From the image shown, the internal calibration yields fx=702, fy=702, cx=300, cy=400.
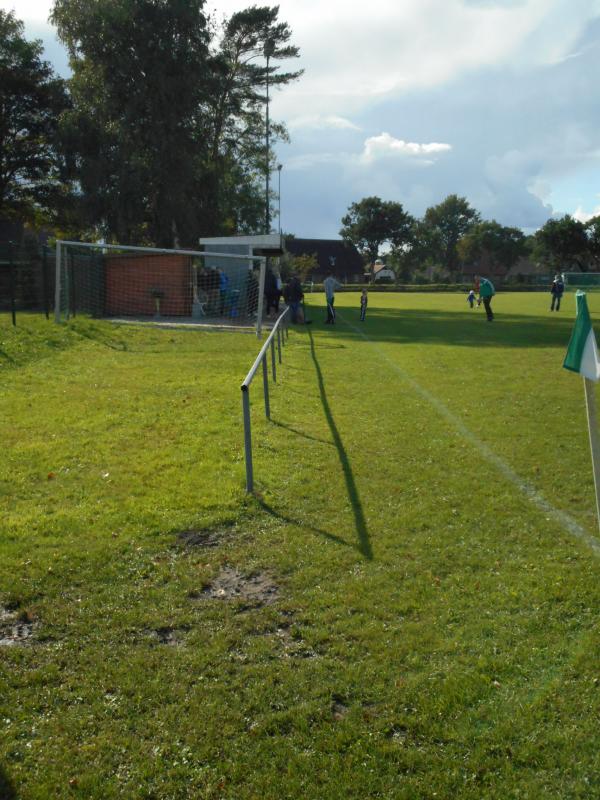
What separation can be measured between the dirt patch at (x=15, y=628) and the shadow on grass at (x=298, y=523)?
6.99ft

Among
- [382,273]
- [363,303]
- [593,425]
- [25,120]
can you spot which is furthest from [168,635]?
[382,273]

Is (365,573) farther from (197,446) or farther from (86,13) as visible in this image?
(86,13)

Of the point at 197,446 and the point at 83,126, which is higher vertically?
the point at 83,126

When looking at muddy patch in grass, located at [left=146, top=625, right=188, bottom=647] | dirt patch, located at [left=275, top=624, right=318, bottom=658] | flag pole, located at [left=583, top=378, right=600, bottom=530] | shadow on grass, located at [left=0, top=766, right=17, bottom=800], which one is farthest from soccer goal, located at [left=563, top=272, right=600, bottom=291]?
shadow on grass, located at [left=0, top=766, right=17, bottom=800]

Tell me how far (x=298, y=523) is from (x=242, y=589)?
115 cm

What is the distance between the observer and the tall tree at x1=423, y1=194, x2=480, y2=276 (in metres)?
142

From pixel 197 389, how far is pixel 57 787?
8.56 metres

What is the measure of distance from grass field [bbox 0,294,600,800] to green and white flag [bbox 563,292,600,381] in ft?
4.51

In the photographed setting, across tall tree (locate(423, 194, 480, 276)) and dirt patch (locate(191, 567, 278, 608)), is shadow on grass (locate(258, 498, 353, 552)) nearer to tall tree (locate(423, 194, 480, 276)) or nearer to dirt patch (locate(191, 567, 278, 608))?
dirt patch (locate(191, 567, 278, 608))

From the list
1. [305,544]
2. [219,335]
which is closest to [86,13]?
[219,335]

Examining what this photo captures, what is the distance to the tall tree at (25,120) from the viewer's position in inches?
1598

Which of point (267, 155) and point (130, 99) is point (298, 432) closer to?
point (130, 99)

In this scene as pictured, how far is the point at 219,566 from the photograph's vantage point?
4.72 metres

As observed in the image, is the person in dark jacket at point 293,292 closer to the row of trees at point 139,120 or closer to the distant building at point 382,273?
the row of trees at point 139,120
